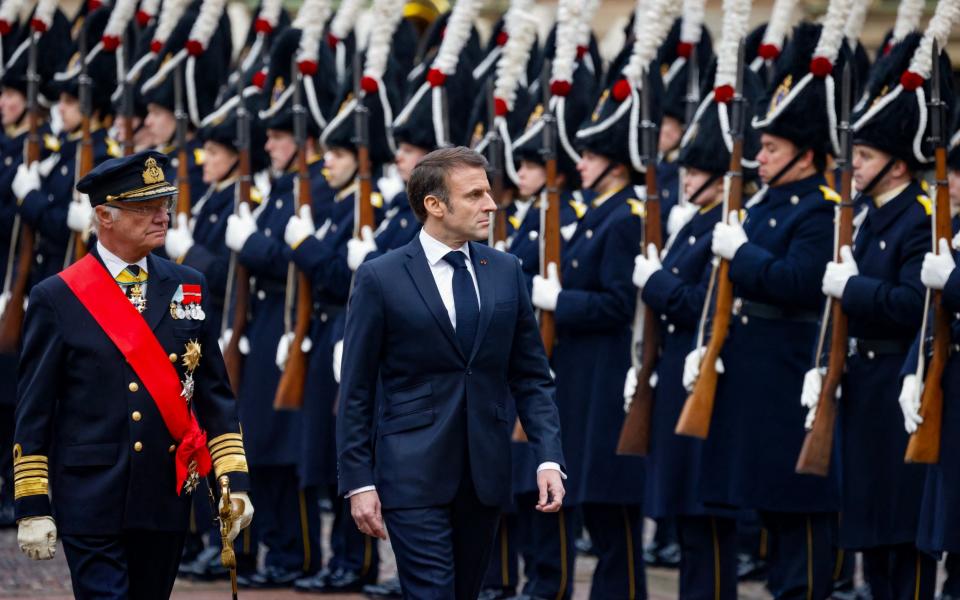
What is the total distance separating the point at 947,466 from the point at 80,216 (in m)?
5.54

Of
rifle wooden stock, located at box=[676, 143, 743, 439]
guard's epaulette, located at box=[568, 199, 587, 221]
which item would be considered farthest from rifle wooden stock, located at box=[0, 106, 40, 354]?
rifle wooden stock, located at box=[676, 143, 743, 439]

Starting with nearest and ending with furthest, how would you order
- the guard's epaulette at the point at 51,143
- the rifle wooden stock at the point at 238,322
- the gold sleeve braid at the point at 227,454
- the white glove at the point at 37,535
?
the white glove at the point at 37,535
the gold sleeve braid at the point at 227,454
the rifle wooden stock at the point at 238,322
the guard's epaulette at the point at 51,143

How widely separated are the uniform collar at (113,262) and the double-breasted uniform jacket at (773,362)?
110 inches

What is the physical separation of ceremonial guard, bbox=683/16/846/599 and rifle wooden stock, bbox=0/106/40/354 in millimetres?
4530

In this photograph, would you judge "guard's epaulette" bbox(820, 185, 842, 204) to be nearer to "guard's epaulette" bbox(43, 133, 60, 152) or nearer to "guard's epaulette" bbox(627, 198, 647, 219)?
"guard's epaulette" bbox(627, 198, 647, 219)

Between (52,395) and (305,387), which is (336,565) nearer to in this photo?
(305,387)

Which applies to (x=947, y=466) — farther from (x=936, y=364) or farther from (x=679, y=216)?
(x=679, y=216)

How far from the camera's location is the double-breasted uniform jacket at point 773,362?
25.6ft

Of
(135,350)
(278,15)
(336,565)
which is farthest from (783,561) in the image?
(278,15)

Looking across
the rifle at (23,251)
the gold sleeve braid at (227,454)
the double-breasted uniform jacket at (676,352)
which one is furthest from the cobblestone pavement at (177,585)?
the gold sleeve braid at (227,454)

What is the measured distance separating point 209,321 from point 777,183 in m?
3.06

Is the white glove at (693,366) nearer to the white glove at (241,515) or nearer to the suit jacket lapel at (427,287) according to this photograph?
the suit jacket lapel at (427,287)

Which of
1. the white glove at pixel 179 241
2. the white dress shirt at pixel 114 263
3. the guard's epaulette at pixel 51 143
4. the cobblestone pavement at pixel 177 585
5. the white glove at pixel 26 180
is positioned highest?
the guard's epaulette at pixel 51 143

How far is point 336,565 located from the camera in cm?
950
